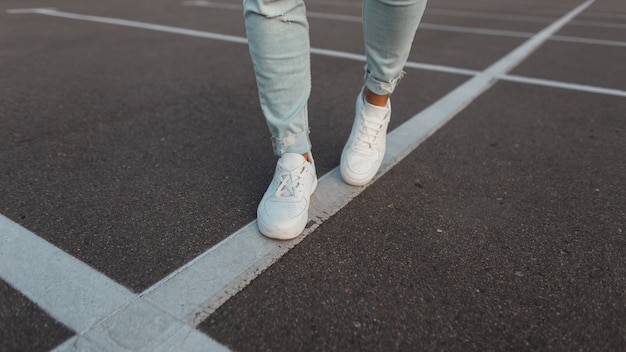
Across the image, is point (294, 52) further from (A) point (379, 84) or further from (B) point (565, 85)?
(B) point (565, 85)

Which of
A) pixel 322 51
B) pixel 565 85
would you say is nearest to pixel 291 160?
pixel 565 85

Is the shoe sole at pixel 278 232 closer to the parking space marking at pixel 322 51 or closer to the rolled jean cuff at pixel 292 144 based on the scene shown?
the rolled jean cuff at pixel 292 144

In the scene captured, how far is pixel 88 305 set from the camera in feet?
4.00

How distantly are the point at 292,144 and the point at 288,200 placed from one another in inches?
8.2

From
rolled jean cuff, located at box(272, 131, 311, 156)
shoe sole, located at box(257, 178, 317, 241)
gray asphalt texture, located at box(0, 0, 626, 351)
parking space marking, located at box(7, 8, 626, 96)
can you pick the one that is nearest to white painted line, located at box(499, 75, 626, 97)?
parking space marking, located at box(7, 8, 626, 96)

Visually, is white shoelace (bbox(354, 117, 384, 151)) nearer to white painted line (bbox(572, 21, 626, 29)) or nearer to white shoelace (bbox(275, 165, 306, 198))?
white shoelace (bbox(275, 165, 306, 198))

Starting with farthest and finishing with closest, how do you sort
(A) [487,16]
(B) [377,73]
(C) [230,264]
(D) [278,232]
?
(A) [487,16], (B) [377,73], (D) [278,232], (C) [230,264]

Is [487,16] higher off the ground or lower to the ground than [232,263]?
lower

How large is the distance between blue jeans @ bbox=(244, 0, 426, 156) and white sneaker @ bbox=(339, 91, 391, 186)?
0.13 metres

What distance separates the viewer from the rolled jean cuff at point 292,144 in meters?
1.64

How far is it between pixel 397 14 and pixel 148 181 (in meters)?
1.16

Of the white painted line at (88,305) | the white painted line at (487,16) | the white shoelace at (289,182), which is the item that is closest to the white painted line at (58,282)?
the white painted line at (88,305)

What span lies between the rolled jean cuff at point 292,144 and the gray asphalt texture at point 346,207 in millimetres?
246

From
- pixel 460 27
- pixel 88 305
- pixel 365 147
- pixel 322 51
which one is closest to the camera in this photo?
pixel 88 305
